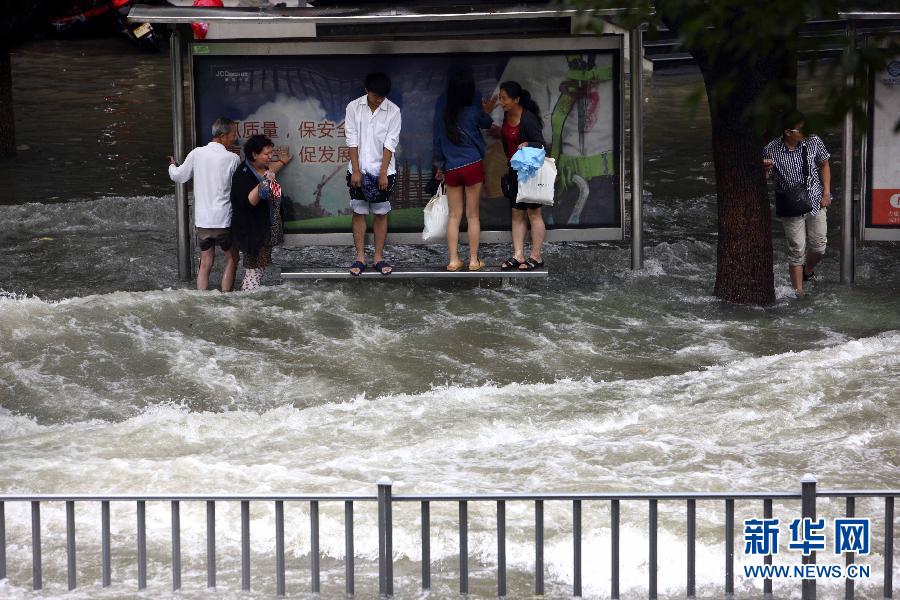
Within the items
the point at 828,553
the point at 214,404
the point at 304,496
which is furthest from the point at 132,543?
the point at 828,553

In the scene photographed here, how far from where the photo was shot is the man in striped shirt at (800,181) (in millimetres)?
11953

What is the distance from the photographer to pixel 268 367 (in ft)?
33.7

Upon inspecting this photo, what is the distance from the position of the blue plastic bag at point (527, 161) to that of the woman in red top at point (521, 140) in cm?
6

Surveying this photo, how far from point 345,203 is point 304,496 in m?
7.37

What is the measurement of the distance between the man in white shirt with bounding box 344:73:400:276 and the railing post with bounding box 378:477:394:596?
255 inches

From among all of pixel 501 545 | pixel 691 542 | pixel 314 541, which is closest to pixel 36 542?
pixel 314 541

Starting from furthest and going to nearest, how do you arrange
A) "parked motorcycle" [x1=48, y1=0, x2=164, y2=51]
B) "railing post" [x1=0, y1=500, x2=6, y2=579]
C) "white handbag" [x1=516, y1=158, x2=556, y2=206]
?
"parked motorcycle" [x1=48, y1=0, x2=164, y2=51]
"white handbag" [x1=516, y1=158, x2=556, y2=206]
"railing post" [x1=0, y1=500, x2=6, y2=579]

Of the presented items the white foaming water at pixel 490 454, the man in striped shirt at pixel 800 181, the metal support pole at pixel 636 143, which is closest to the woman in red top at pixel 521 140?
the metal support pole at pixel 636 143

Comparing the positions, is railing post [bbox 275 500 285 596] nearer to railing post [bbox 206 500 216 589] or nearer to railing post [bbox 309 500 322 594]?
railing post [bbox 309 500 322 594]

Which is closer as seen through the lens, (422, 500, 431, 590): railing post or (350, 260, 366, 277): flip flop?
(422, 500, 431, 590): railing post

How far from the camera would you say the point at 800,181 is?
11945 millimetres

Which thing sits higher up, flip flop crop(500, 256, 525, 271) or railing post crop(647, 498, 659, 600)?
flip flop crop(500, 256, 525, 271)

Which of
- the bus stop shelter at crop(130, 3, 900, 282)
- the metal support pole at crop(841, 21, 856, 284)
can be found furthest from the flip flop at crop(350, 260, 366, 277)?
the metal support pole at crop(841, 21, 856, 284)

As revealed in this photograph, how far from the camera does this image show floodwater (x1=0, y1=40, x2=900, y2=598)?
6.98 metres
